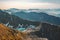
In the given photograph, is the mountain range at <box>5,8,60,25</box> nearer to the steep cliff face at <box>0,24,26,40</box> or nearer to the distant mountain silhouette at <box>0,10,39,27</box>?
the distant mountain silhouette at <box>0,10,39,27</box>

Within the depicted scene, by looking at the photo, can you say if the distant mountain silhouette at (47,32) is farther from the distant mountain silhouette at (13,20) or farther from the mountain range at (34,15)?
the distant mountain silhouette at (13,20)

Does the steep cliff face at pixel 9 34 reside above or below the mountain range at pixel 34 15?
below

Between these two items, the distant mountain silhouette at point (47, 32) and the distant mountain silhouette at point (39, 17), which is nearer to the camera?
the distant mountain silhouette at point (47, 32)

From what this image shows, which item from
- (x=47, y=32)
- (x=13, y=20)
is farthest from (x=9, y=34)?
(x=47, y=32)

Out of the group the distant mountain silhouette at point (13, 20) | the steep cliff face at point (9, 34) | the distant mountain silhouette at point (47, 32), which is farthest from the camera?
the distant mountain silhouette at point (13, 20)

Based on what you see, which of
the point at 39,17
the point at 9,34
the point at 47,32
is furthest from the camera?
the point at 39,17

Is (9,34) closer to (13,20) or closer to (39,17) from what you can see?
(13,20)

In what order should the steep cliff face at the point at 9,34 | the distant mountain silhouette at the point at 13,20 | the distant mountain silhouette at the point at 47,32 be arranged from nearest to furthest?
the steep cliff face at the point at 9,34, the distant mountain silhouette at the point at 47,32, the distant mountain silhouette at the point at 13,20

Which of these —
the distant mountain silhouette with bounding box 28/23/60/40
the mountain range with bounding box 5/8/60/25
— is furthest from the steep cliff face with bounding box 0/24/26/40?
the mountain range with bounding box 5/8/60/25

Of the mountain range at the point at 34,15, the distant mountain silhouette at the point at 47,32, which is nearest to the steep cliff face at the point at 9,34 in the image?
the distant mountain silhouette at the point at 47,32

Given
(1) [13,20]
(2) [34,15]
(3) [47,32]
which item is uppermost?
(2) [34,15]
